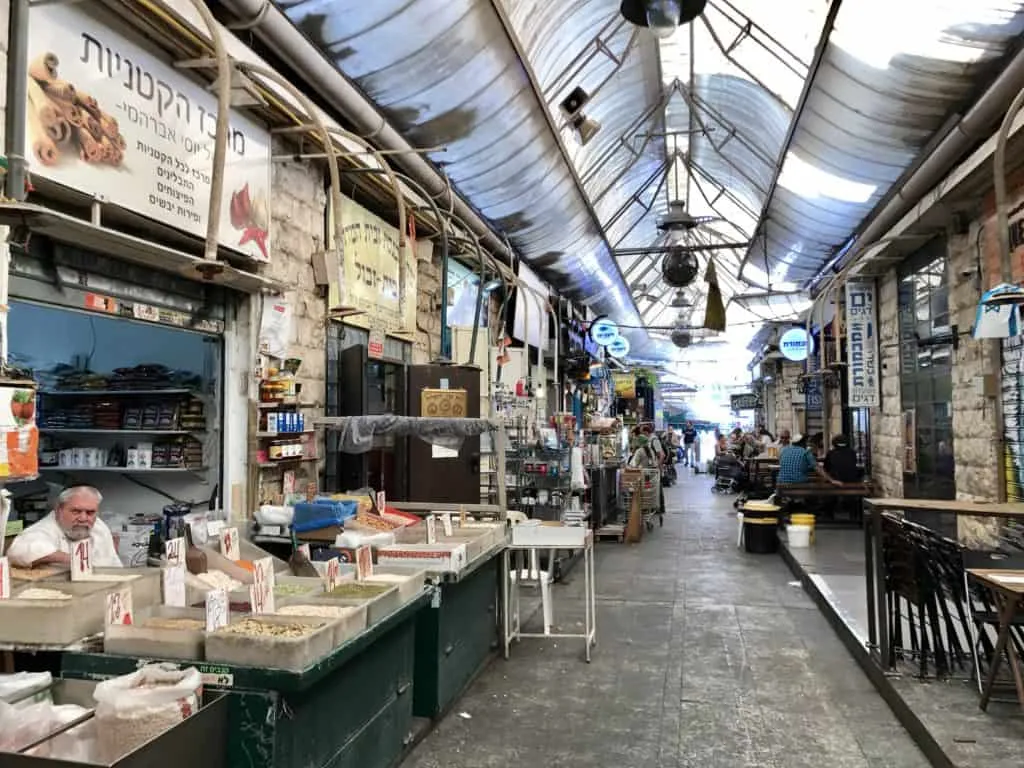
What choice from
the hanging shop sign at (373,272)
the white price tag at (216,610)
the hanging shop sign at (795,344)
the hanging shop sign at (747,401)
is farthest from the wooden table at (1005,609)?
the hanging shop sign at (747,401)

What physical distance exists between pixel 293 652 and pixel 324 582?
107 centimetres

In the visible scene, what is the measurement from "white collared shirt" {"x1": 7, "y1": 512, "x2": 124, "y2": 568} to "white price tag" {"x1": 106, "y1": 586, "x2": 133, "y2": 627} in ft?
2.55

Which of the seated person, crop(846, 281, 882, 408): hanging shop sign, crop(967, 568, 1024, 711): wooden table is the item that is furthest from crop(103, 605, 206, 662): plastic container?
the seated person

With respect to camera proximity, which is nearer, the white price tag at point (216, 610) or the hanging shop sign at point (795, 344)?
the white price tag at point (216, 610)

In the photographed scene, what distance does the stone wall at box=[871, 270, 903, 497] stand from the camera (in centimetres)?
1071

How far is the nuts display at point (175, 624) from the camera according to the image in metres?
2.91

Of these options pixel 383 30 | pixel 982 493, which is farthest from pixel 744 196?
pixel 383 30

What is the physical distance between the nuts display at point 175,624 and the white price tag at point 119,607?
0.08 metres

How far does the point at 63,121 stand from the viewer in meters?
3.70

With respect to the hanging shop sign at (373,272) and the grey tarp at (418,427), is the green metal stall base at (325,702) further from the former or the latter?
the hanging shop sign at (373,272)

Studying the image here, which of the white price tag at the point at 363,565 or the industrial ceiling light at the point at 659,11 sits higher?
the industrial ceiling light at the point at 659,11

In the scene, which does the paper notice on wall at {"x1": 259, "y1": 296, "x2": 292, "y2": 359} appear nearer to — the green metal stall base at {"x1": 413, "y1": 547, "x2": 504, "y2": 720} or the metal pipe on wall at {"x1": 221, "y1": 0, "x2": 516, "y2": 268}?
the metal pipe on wall at {"x1": 221, "y1": 0, "x2": 516, "y2": 268}

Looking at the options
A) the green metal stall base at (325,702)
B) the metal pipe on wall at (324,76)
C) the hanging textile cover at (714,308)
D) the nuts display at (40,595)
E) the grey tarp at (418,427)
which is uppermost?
the metal pipe on wall at (324,76)

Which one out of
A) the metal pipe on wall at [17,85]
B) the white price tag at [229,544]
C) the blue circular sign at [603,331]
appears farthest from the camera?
the blue circular sign at [603,331]
